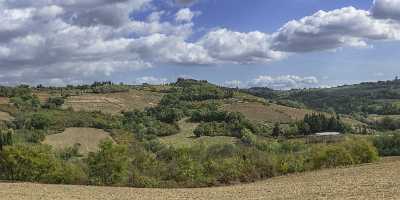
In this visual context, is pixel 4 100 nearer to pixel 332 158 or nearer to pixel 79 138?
pixel 79 138

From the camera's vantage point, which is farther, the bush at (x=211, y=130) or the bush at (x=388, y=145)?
the bush at (x=211, y=130)

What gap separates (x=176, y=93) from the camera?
17012 centimetres

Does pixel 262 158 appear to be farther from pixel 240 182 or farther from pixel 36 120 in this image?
pixel 36 120

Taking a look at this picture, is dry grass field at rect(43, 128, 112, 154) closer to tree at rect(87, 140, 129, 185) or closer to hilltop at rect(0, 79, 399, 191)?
hilltop at rect(0, 79, 399, 191)

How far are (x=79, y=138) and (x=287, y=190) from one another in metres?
68.3

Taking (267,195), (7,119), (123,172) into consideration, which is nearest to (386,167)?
(267,195)

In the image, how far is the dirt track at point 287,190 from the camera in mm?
24913

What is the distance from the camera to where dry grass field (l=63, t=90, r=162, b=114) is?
132 meters

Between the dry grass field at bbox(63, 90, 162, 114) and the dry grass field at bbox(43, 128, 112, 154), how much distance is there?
28.9m

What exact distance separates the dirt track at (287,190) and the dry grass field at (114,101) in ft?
323

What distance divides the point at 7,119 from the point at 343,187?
88.4 meters

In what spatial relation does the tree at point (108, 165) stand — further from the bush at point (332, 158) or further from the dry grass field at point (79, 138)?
the dry grass field at point (79, 138)

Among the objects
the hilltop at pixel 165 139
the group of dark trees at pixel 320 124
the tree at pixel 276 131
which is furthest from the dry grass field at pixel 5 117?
the group of dark trees at pixel 320 124

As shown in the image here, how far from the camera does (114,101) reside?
143875 millimetres
